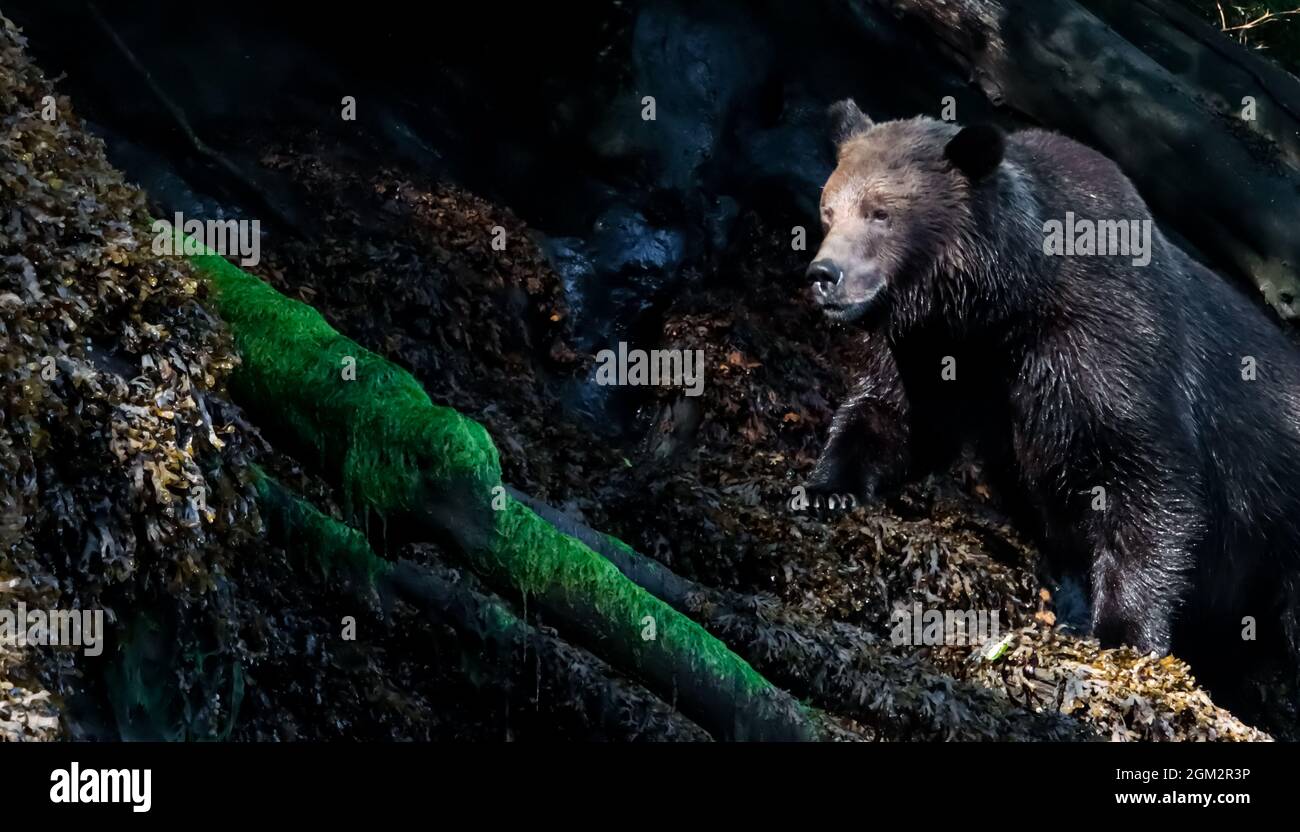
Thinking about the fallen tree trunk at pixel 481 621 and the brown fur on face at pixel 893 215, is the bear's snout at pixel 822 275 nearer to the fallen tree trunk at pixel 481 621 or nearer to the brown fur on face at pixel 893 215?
the brown fur on face at pixel 893 215

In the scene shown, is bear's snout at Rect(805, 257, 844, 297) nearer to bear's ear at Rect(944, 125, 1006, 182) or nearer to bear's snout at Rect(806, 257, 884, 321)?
bear's snout at Rect(806, 257, 884, 321)

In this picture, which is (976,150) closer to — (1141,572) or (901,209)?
(901,209)

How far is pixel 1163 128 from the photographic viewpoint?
8.98 meters

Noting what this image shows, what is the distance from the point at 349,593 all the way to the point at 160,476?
1.39 metres

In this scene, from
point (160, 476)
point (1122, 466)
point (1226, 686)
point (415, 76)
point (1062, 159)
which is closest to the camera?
point (160, 476)

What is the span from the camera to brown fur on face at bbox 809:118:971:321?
734 cm

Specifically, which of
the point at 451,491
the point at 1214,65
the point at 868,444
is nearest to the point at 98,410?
the point at 451,491

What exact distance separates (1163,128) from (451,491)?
6.03 m

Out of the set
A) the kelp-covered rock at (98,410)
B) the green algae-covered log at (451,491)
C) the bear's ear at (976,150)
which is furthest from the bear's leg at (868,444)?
the kelp-covered rock at (98,410)

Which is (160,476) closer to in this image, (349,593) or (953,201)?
(349,593)

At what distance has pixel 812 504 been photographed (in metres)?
8.12

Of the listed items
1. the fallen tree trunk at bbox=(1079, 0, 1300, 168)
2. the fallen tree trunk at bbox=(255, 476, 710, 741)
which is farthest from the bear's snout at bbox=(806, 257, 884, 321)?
the fallen tree trunk at bbox=(1079, 0, 1300, 168)

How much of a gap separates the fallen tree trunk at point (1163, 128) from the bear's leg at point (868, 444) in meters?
2.31

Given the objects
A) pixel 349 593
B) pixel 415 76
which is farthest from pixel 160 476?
pixel 415 76
